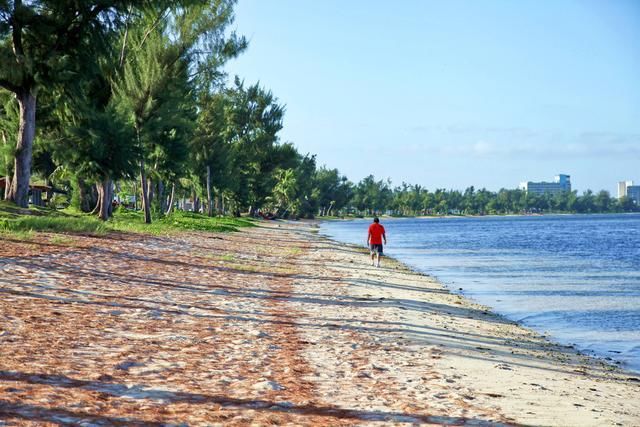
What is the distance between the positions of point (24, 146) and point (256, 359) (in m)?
22.0

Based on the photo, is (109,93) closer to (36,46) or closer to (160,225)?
A: (160,225)

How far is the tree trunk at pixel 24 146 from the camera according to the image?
26812mm

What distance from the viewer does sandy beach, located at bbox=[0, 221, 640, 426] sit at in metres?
6.09

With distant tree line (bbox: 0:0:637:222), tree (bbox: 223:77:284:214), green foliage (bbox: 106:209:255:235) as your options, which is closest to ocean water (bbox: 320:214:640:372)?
green foliage (bbox: 106:209:255:235)

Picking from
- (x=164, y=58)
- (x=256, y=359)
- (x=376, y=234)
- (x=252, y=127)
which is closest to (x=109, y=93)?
(x=164, y=58)

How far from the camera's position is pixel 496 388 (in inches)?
316

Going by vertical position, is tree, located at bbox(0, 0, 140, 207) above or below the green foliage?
above

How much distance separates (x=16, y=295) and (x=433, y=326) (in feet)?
25.4

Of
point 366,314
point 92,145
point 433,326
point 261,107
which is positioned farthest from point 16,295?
point 261,107

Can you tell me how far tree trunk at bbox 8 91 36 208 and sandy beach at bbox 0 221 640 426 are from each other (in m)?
11.6

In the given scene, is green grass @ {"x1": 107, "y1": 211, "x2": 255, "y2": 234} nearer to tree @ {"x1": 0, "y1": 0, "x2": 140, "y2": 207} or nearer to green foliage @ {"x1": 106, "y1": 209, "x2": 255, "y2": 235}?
green foliage @ {"x1": 106, "y1": 209, "x2": 255, "y2": 235}

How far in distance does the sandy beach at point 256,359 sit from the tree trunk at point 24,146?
11.6 meters

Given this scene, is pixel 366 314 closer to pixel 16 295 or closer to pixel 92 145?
pixel 16 295

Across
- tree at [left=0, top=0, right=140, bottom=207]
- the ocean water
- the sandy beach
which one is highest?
tree at [left=0, top=0, right=140, bottom=207]
